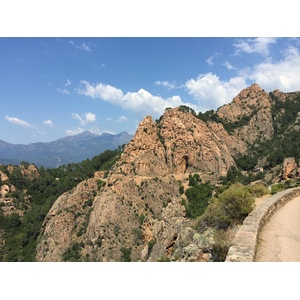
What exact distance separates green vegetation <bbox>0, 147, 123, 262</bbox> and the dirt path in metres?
37.8

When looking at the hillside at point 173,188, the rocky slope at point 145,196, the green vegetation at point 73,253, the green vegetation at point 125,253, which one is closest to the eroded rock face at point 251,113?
the hillside at point 173,188

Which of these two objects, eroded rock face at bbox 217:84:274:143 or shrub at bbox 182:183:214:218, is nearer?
shrub at bbox 182:183:214:218

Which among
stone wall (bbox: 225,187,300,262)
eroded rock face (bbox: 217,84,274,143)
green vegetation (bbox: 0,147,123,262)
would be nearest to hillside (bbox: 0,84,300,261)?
eroded rock face (bbox: 217,84,274,143)

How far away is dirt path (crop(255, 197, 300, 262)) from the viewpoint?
8531 millimetres

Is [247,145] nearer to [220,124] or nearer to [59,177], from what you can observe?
[220,124]

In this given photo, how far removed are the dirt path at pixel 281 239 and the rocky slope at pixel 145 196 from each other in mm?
2237

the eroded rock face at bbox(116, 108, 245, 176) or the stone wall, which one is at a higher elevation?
the eroded rock face at bbox(116, 108, 245, 176)

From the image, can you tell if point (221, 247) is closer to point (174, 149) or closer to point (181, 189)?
point (181, 189)

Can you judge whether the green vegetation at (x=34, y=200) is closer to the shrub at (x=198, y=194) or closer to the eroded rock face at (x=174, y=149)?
the eroded rock face at (x=174, y=149)

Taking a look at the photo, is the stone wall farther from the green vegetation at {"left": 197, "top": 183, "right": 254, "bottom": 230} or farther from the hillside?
the hillside

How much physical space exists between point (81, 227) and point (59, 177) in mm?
41190

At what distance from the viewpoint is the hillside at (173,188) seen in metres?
18.6

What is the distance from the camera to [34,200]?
3083 inches

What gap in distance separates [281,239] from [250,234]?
61.7 inches
